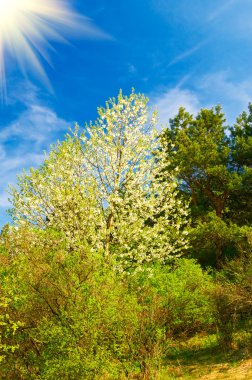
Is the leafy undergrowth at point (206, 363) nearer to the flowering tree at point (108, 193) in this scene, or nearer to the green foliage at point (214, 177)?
the flowering tree at point (108, 193)

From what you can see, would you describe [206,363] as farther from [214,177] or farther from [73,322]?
[214,177]

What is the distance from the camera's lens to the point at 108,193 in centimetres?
1630

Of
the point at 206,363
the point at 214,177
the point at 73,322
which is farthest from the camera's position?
the point at 214,177

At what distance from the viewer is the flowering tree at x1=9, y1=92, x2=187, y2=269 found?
1530cm

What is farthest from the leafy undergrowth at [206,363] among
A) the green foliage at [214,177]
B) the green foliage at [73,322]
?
the green foliage at [214,177]

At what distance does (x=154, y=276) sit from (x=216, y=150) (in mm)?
15579

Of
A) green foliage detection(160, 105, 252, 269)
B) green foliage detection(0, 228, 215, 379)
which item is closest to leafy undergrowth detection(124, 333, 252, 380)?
green foliage detection(0, 228, 215, 379)

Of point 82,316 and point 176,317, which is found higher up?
point 82,316

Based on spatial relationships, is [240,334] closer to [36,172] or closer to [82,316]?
[82,316]

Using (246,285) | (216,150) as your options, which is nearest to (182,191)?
(216,150)

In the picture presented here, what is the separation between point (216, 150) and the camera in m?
27.8

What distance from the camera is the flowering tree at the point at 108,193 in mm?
15297

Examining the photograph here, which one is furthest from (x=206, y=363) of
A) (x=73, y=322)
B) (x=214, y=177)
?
(x=214, y=177)

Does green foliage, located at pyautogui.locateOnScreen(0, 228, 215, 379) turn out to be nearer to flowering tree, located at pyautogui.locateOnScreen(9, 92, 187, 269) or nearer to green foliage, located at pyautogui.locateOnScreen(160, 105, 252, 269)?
flowering tree, located at pyautogui.locateOnScreen(9, 92, 187, 269)
